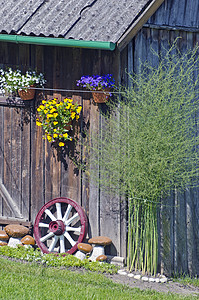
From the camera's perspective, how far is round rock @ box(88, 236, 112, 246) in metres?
7.59

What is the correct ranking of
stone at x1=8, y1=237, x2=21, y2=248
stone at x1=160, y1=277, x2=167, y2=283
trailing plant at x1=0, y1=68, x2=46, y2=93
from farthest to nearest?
stone at x1=8, y1=237, x2=21, y2=248
trailing plant at x1=0, y1=68, x2=46, y2=93
stone at x1=160, y1=277, x2=167, y2=283

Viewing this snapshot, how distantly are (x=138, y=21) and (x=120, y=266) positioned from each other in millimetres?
3255

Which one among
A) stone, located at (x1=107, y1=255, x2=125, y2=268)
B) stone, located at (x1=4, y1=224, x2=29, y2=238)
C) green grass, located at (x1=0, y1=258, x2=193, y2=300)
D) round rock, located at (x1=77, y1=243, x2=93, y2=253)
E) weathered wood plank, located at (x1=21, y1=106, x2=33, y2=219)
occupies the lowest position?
green grass, located at (x1=0, y1=258, x2=193, y2=300)

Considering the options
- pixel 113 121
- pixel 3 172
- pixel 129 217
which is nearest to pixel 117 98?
pixel 113 121

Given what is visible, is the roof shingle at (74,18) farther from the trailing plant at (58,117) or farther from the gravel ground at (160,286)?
the gravel ground at (160,286)

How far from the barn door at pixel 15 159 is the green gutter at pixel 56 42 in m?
1.02

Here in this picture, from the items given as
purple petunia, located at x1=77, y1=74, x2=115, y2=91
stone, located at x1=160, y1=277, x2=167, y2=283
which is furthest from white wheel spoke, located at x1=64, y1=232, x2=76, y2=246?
purple petunia, located at x1=77, y1=74, x2=115, y2=91

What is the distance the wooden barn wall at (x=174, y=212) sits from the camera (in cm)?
762

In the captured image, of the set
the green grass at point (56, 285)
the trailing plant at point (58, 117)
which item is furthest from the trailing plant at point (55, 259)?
the trailing plant at point (58, 117)

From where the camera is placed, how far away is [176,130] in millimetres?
7367

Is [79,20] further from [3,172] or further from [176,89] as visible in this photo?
[3,172]

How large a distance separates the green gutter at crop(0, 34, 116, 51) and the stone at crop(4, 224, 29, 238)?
103 inches

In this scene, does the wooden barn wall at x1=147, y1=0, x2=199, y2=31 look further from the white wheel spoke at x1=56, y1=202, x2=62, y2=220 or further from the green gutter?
the white wheel spoke at x1=56, y1=202, x2=62, y2=220

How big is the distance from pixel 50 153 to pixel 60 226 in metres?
1.05
